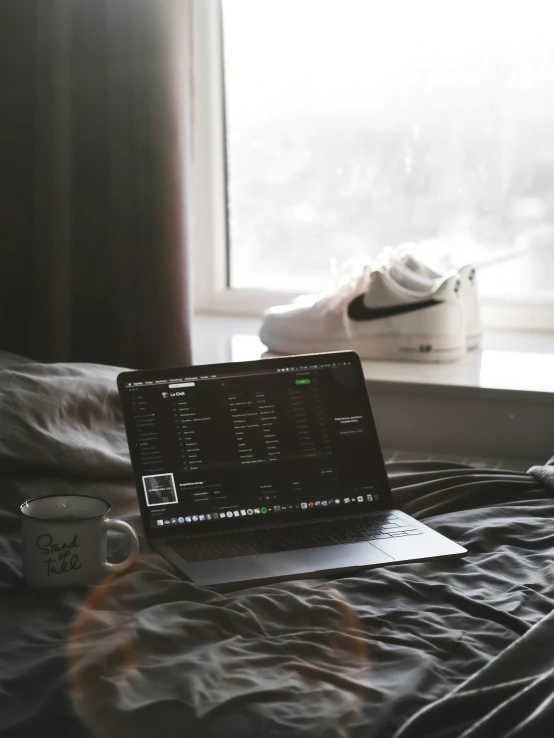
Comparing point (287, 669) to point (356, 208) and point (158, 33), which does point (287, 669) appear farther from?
point (356, 208)

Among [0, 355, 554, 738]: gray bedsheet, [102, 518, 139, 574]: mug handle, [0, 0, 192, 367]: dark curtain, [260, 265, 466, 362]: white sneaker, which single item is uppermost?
[0, 0, 192, 367]: dark curtain

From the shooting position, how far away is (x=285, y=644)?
0.89 meters

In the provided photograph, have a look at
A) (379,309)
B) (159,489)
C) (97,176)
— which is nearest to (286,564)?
(159,489)

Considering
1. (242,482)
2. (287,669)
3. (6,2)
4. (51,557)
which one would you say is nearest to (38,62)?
(6,2)

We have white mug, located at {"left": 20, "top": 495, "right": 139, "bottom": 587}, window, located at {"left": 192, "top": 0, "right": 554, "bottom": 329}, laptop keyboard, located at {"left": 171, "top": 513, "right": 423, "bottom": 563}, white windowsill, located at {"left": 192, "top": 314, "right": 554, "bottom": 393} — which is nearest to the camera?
white mug, located at {"left": 20, "top": 495, "right": 139, "bottom": 587}

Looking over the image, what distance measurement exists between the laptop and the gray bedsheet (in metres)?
0.05

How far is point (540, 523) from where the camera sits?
Result: 3.92 feet

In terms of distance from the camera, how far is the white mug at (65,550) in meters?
0.99

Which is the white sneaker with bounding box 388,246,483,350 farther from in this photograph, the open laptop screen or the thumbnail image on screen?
the thumbnail image on screen

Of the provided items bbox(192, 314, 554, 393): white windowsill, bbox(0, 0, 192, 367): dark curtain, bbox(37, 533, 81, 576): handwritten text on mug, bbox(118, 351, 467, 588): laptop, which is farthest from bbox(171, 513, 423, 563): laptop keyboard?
bbox(0, 0, 192, 367): dark curtain

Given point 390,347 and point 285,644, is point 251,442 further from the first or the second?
point 390,347

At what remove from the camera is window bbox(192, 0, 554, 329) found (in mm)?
2193

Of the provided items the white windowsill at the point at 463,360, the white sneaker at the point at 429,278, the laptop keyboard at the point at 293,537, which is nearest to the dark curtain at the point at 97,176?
the white windowsill at the point at 463,360

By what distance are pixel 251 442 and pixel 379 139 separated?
125cm
